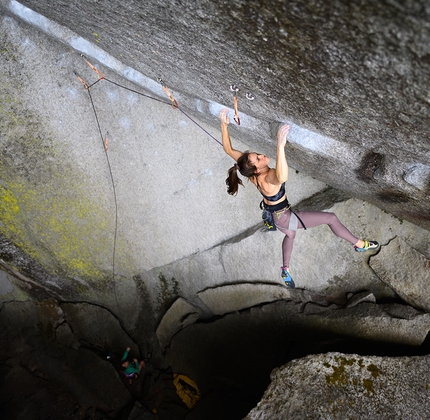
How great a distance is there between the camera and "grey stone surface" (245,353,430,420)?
8.26ft

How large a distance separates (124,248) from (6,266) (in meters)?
1.80

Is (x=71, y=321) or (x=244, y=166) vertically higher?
(x=244, y=166)

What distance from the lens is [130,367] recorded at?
551 centimetres

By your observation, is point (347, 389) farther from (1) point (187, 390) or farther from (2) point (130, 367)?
(2) point (130, 367)

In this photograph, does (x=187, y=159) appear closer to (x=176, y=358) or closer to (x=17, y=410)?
(x=176, y=358)

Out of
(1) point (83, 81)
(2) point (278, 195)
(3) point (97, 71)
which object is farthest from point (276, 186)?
(1) point (83, 81)

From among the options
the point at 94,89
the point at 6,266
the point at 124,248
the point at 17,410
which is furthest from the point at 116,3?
the point at 17,410

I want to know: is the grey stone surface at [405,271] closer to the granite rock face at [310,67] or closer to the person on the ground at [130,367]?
the granite rock face at [310,67]

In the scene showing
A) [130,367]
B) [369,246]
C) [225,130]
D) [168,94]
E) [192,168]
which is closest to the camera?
[225,130]

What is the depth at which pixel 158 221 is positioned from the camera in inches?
179

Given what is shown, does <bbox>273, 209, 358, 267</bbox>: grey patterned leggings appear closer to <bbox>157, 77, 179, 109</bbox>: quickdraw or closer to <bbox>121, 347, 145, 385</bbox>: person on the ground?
<bbox>157, 77, 179, 109</bbox>: quickdraw

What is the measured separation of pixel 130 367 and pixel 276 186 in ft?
13.4

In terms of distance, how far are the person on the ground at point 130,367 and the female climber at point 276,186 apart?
317cm

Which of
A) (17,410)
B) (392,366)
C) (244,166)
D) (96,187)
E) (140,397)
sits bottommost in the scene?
(140,397)
